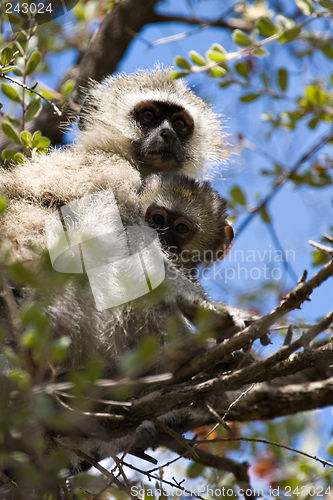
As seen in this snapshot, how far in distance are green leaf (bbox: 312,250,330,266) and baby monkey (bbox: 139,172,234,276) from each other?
660 mm

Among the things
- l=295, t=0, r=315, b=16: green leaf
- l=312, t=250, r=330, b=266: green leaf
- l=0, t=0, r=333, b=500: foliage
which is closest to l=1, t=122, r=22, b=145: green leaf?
l=0, t=0, r=333, b=500: foliage

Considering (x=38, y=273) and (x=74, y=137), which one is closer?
(x=38, y=273)

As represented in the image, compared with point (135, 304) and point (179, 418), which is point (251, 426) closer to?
point (179, 418)

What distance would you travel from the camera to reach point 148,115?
4.80 meters

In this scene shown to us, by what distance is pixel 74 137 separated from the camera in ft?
15.1

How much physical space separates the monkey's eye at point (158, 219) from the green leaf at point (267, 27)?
153 cm

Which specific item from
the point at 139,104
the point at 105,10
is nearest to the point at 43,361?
the point at 139,104

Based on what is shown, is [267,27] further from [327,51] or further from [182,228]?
[182,228]

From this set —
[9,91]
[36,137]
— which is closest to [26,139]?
[36,137]

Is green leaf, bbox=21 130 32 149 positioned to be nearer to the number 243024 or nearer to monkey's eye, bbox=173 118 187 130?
the number 243024

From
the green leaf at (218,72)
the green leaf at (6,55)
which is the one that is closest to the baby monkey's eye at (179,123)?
the green leaf at (218,72)

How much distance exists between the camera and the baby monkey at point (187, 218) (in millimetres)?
3756

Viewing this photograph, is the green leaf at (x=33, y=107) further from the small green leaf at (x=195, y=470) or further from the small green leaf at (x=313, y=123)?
the small green leaf at (x=195, y=470)

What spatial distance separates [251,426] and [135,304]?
209 cm
